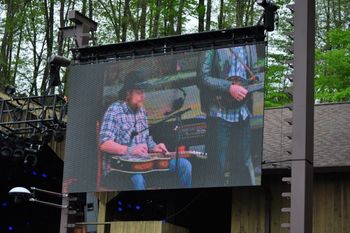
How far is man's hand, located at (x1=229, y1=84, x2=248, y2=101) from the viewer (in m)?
13.2

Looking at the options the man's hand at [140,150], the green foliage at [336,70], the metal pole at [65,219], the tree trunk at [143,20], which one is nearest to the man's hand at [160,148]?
the man's hand at [140,150]

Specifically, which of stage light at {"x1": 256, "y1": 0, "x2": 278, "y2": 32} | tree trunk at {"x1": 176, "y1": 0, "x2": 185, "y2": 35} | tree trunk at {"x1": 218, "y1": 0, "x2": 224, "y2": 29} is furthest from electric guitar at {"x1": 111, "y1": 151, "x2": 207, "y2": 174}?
tree trunk at {"x1": 218, "y1": 0, "x2": 224, "y2": 29}

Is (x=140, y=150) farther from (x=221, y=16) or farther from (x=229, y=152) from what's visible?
(x=221, y=16)

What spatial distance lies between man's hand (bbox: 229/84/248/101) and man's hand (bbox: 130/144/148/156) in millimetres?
2024

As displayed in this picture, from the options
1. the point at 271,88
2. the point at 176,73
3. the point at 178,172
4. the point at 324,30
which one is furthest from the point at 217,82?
the point at 324,30

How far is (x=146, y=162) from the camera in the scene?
13.9m

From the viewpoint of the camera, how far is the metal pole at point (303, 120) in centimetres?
1164

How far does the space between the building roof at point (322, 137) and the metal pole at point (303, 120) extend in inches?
44.6

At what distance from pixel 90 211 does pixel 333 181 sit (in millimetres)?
5053

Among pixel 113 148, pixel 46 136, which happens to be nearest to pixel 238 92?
pixel 113 148

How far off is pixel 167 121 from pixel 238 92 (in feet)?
5.08

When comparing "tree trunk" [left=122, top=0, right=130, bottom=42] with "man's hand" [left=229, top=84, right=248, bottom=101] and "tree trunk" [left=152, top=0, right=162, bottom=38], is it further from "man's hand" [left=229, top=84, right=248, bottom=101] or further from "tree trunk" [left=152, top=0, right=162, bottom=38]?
"man's hand" [left=229, top=84, right=248, bottom=101]

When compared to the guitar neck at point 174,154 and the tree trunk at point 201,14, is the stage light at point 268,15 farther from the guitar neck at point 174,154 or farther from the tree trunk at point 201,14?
the tree trunk at point 201,14

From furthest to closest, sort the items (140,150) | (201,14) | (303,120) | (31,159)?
(201,14)
(31,159)
(140,150)
(303,120)
